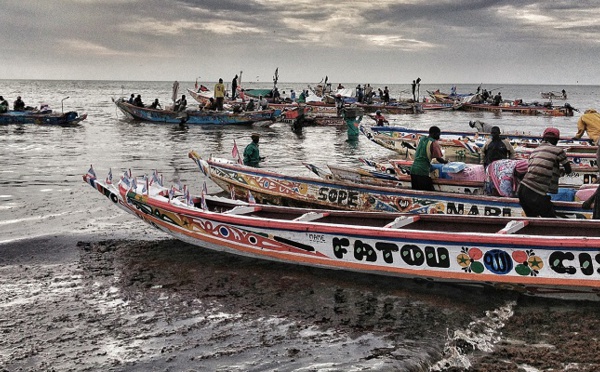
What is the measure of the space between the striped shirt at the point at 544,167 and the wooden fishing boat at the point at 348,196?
5.22ft

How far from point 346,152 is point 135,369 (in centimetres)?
1947

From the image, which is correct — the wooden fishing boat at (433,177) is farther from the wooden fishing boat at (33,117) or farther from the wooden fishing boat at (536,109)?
the wooden fishing boat at (536,109)

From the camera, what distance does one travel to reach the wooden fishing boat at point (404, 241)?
21.0ft

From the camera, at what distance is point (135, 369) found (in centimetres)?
523

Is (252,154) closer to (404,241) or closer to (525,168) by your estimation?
(525,168)

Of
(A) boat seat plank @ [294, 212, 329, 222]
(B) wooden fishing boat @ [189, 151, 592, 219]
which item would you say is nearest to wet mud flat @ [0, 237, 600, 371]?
(A) boat seat plank @ [294, 212, 329, 222]

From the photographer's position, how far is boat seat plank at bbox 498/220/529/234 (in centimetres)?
725

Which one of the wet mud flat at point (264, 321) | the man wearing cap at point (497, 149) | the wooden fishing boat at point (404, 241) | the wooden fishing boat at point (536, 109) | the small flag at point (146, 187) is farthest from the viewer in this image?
the wooden fishing boat at point (536, 109)

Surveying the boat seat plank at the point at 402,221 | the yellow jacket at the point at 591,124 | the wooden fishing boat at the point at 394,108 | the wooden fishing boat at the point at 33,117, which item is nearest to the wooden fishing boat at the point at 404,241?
the boat seat plank at the point at 402,221

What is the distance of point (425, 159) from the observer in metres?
10.3

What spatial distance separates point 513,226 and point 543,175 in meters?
0.85

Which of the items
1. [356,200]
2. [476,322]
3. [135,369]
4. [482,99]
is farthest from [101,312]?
[482,99]

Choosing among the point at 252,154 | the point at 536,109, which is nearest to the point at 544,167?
the point at 252,154

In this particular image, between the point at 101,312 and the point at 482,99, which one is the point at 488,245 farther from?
the point at 482,99
